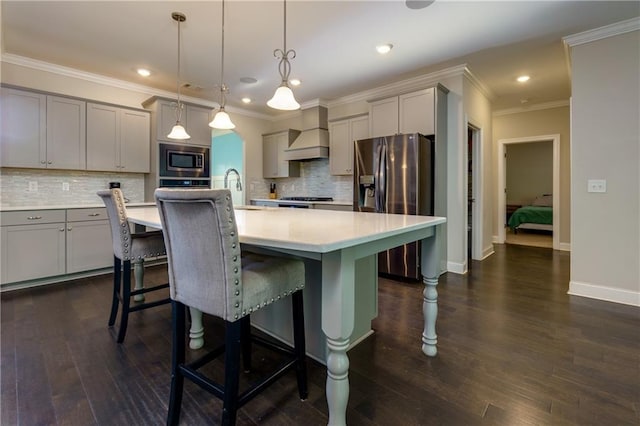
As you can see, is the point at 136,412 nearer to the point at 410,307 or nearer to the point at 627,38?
the point at 410,307

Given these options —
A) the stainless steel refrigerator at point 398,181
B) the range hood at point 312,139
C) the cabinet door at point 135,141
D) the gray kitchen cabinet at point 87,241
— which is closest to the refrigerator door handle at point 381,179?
the stainless steel refrigerator at point 398,181

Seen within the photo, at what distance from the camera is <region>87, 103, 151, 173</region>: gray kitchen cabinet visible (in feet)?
12.6

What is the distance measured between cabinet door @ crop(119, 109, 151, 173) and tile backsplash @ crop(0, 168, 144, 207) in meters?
0.27

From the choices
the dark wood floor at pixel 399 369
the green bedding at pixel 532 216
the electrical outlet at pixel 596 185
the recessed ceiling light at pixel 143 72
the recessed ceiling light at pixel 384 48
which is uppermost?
the recessed ceiling light at pixel 143 72

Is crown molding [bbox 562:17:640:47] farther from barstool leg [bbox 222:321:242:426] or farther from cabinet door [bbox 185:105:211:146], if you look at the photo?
cabinet door [bbox 185:105:211:146]

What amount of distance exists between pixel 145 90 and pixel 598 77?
17.7 feet

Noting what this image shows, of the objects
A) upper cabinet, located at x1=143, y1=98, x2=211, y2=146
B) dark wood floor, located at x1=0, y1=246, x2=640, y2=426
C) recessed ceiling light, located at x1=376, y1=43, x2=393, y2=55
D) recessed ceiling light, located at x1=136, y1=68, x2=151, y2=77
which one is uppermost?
recessed ceiling light, located at x1=136, y1=68, x2=151, y2=77

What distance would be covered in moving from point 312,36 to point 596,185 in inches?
122

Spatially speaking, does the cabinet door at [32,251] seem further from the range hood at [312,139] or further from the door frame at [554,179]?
the door frame at [554,179]

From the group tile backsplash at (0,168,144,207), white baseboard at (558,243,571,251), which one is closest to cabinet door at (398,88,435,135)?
white baseboard at (558,243,571,251)

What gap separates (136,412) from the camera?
1.45 metres

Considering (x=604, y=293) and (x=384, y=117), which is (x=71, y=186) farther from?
(x=604, y=293)

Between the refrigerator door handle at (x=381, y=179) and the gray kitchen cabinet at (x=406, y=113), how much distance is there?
431 mm

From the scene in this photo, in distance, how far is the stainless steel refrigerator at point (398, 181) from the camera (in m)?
3.46
